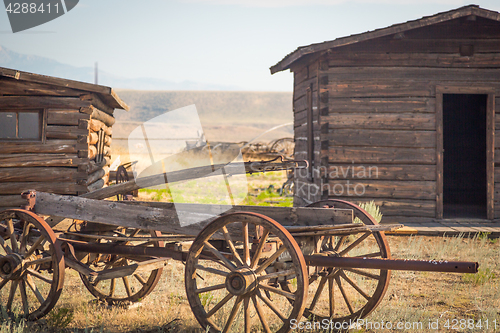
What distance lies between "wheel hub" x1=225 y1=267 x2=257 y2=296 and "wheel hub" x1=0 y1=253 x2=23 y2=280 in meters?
1.96

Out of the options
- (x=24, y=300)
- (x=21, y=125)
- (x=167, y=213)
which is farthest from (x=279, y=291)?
(x=21, y=125)

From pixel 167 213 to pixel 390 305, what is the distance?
273 centimetres

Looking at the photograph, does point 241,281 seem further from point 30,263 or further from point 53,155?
point 53,155

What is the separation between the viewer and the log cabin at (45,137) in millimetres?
8055

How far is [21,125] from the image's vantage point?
8156 mm

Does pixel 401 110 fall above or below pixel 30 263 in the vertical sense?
above

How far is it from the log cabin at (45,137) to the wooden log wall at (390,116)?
4877 mm

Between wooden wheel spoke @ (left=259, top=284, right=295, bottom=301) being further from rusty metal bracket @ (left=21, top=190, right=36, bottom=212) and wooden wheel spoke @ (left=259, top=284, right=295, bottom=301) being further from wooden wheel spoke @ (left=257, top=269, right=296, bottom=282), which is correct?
rusty metal bracket @ (left=21, top=190, right=36, bottom=212)

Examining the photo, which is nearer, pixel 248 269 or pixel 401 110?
pixel 248 269

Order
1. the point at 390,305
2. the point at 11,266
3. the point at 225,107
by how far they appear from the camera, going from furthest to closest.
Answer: the point at 225,107 < the point at 390,305 < the point at 11,266

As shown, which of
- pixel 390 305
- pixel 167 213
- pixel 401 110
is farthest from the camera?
pixel 401 110

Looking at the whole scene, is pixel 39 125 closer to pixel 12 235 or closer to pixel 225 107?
pixel 12 235

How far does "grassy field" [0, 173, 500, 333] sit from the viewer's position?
368 cm

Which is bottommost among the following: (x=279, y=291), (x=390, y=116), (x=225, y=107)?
(x=279, y=291)
